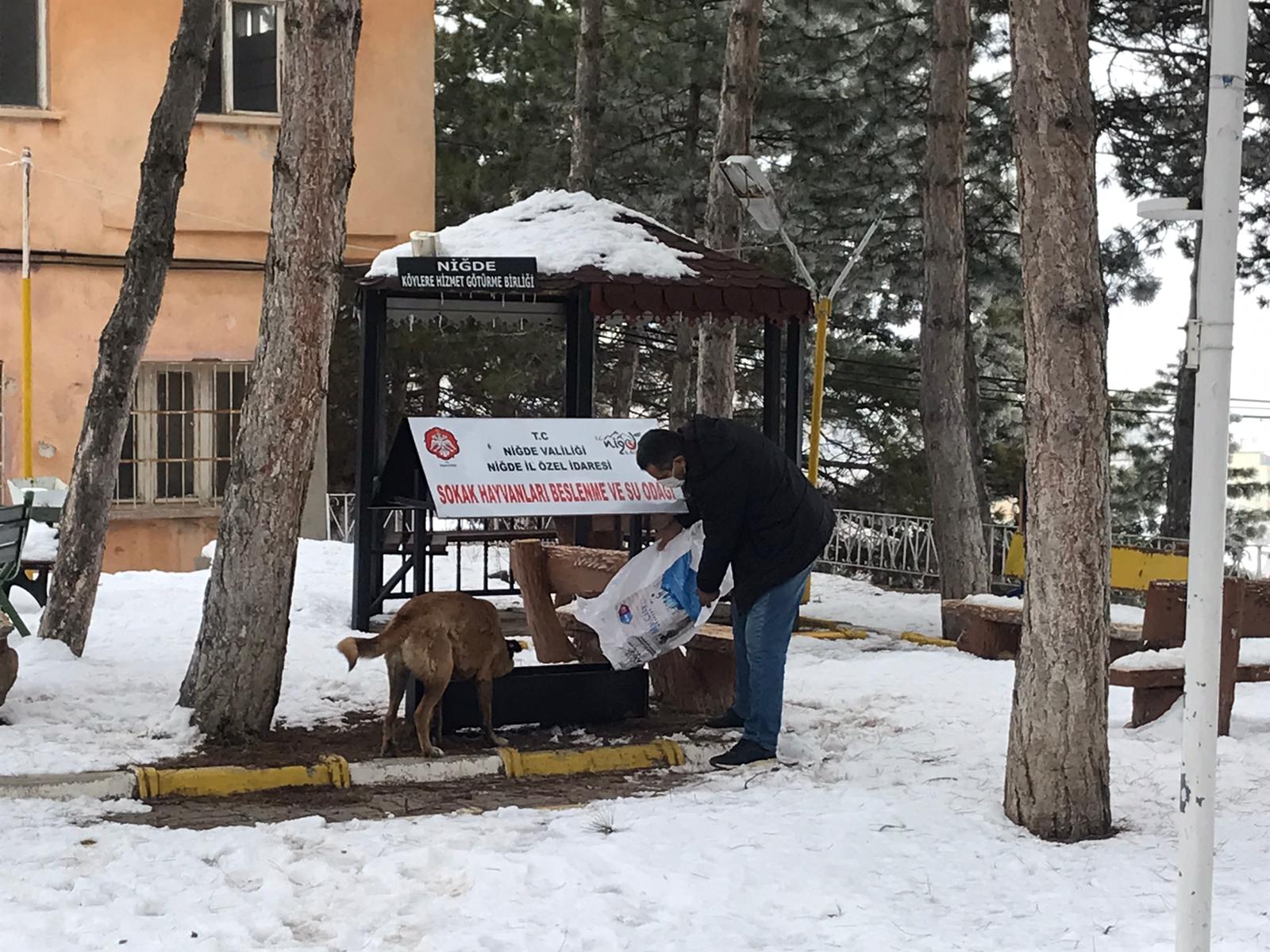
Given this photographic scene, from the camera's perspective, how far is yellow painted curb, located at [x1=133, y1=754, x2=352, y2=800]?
6359 mm

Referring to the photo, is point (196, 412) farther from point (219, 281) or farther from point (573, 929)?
point (573, 929)

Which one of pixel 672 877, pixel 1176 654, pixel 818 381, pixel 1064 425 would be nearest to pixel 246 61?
pixel 818 381

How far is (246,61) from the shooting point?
55.7ft

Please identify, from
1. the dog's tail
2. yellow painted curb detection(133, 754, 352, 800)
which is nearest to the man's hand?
the dog's tail

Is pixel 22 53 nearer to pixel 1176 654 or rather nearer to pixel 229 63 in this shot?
pixel 229 63

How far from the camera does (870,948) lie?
459 centimetres

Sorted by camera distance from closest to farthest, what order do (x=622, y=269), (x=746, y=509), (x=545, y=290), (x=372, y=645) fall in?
(x=372, y=645) < (x=746, y=509) < (x=622, y=269) < (x=545, y=290)

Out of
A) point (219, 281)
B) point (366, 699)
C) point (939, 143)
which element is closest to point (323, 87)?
point (366, 699)

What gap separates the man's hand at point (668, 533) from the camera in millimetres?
7586

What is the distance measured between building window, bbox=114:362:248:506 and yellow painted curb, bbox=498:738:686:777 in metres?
10.7

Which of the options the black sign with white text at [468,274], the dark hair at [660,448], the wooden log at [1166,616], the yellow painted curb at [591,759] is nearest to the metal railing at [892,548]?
the black sign with white text at [468,274]

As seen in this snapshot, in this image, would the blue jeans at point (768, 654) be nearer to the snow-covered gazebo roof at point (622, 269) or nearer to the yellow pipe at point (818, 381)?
the snow-covered gazebo roof at point (622, 269)

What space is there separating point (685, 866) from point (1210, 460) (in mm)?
2510

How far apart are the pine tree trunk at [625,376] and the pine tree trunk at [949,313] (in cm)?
1113
